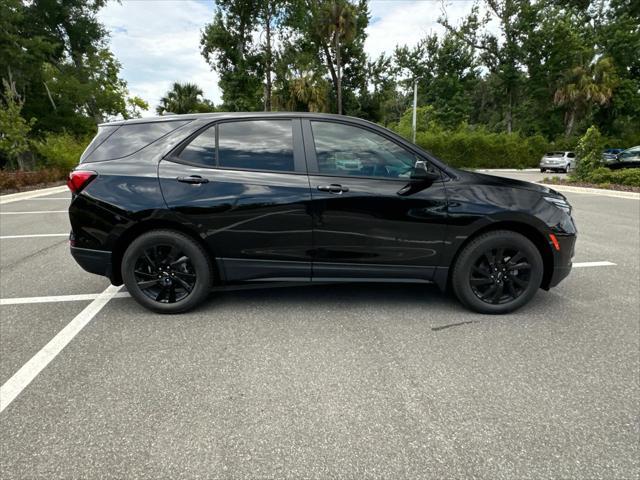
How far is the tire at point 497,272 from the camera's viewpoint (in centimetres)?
308

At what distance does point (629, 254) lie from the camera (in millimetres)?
5078

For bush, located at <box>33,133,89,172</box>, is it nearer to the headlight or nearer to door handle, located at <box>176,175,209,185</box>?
door handle, located at <box>176,175,209,185</box>

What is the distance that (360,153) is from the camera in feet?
10.2

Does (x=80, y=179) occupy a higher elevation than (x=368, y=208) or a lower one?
higher

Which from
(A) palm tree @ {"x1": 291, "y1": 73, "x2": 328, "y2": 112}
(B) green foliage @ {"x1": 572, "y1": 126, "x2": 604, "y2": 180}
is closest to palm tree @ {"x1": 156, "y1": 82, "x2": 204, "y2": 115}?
(A) palm tree @ {"x1": 291, "y1": 73, "x2": 328, "y2": 112}

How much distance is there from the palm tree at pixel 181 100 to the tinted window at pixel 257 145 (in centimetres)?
3468

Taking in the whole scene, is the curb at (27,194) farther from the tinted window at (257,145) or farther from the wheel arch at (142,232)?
the tinted window at (257,145)

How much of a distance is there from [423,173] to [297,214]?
3.51ft

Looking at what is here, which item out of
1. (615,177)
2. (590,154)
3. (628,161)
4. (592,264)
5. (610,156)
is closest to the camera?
(592,264)

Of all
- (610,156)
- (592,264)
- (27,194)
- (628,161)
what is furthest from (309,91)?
(592,264)

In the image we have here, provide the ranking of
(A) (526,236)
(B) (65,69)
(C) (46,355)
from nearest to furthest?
(C) (46,355), (A) (526,236), (B) (65,69)

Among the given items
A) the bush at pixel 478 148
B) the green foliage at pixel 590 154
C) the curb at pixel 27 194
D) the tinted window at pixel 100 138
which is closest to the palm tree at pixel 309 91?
the bush at pixel 478 148

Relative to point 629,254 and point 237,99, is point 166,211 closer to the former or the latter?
point 629,254

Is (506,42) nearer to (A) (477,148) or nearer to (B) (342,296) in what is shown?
(A) (477,148)
